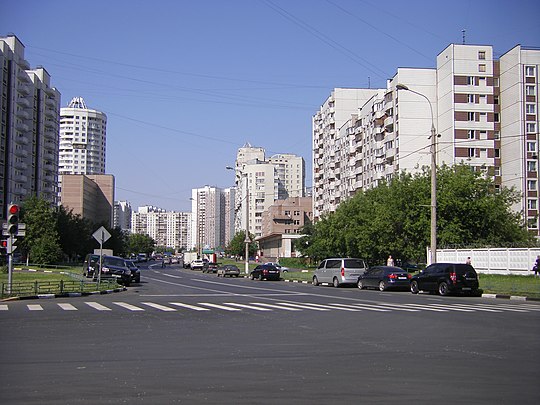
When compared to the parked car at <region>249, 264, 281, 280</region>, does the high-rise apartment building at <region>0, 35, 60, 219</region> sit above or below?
above

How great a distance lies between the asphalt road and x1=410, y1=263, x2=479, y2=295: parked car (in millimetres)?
10578

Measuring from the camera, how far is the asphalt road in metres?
7.92

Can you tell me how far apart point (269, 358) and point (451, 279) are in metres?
21.3

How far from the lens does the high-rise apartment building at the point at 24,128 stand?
102 meters

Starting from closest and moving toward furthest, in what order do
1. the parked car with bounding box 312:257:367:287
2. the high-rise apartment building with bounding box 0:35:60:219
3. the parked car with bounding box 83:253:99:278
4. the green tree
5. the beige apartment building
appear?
the parked car with bounding box 312:257:367:287
the parked car with bounding box 83:253:99:278
the green tree
the high-rise apartment building with bounding box 0:35:60:219
the beige apartment building

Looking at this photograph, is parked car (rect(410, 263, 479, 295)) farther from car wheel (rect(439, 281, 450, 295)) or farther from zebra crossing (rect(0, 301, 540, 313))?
zebra crossing (rect(0, 301, 540, 313))

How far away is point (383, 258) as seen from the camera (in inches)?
2367

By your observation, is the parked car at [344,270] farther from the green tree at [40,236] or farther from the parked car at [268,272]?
the green tree at [40,236]

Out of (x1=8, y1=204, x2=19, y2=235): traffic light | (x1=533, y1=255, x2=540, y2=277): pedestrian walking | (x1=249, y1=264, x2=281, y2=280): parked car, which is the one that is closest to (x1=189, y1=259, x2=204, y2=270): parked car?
(x1=249, y1=264, x2=281, y2=280): parked car

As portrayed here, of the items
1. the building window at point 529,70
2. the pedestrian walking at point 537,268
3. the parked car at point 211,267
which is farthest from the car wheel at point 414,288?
the building window at point 529,70

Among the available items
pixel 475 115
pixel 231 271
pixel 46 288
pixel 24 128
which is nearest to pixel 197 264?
pixel 231 271

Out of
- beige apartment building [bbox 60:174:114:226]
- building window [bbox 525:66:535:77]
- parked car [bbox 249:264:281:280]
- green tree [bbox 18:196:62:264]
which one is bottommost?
parked car [bbox 249:264:281:280]

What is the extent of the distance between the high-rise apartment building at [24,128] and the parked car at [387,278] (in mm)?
65741

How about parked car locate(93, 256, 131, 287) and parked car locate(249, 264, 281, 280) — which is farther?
parked car locate(249, 264, 281, 280)
